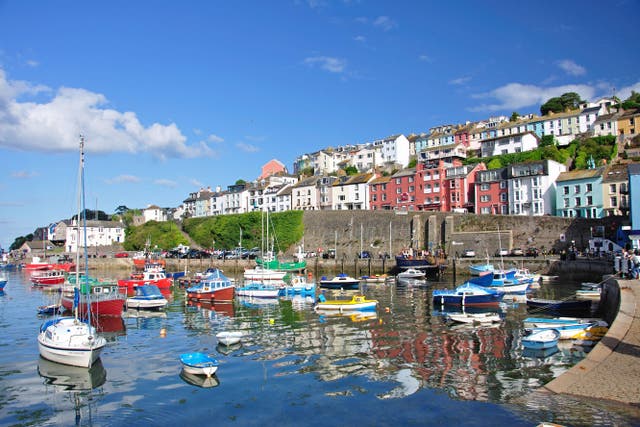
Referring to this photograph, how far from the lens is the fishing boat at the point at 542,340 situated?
1916cm

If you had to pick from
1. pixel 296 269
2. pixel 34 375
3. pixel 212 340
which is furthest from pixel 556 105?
pixel 34 375

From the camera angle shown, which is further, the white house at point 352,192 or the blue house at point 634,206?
the white house at point 352,192

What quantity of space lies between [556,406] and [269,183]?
312ft

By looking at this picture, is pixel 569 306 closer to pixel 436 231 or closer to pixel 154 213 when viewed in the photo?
pixel 436 231

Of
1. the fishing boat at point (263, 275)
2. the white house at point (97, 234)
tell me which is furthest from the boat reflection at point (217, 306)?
the white house at point (97, 234)

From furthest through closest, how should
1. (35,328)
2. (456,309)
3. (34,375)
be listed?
(456,309), (35,328), (34,375)

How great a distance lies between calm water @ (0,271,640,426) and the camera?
41.7 ft

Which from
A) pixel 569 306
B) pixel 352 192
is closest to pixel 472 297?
pixel 569 306

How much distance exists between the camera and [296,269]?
59531 mm

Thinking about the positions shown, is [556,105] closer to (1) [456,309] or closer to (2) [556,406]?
(1) [456,309]

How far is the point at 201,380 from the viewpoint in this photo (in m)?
16.3

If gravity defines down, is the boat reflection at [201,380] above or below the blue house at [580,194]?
below

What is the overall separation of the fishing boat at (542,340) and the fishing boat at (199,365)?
1204 cm

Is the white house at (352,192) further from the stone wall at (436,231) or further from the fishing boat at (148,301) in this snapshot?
the fishing boat at (148,301)
